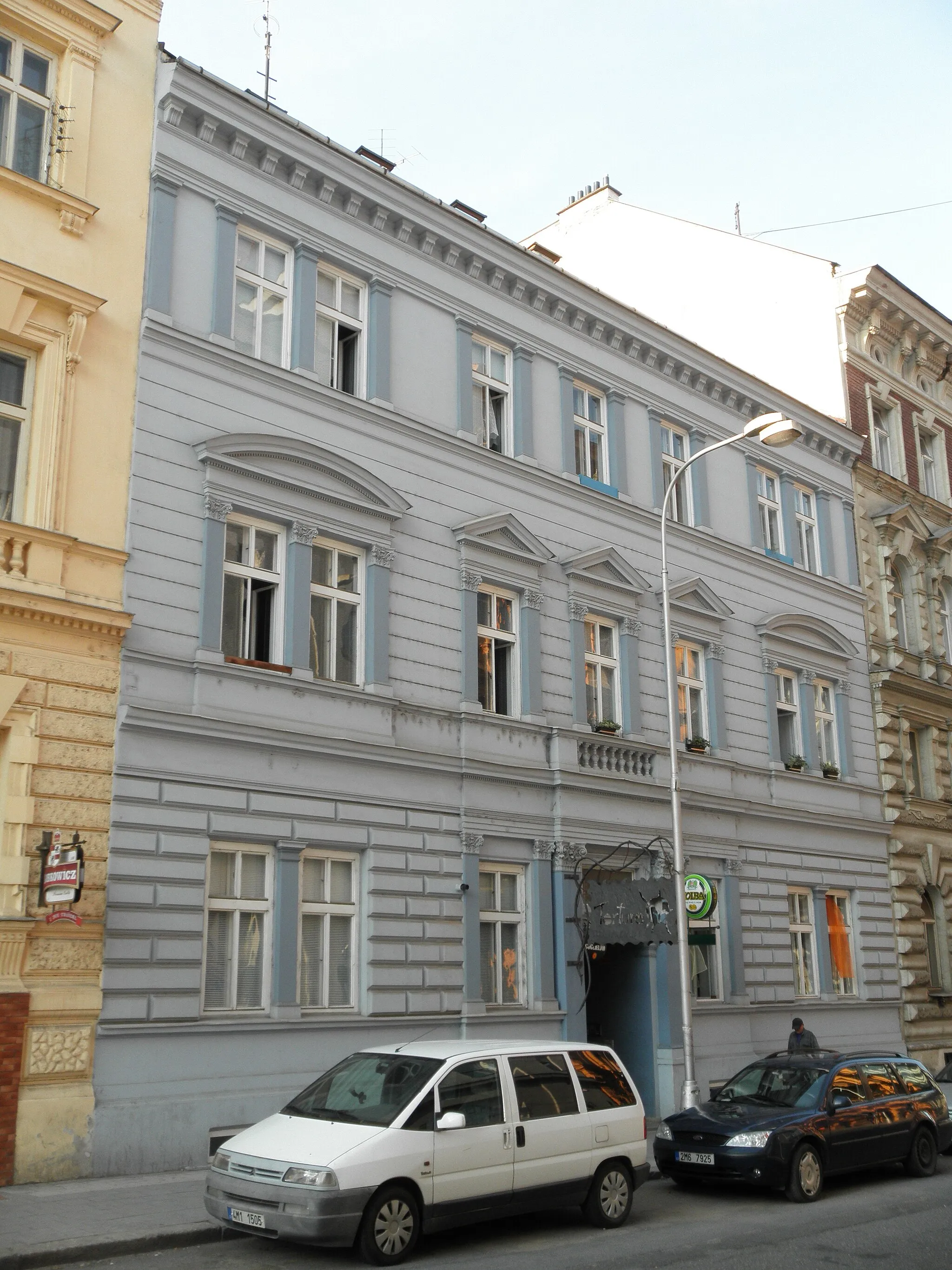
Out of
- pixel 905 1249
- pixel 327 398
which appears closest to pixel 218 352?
pixel 327 398

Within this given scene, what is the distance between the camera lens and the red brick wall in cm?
1276

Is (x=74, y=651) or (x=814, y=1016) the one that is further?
(x=814, y=1016)

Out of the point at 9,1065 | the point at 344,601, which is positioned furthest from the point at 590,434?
the point at 9,1065

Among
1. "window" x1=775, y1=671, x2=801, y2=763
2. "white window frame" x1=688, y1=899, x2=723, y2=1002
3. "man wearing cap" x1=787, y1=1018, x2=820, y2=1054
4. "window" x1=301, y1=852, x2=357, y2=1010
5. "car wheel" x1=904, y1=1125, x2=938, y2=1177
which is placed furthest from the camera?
"window" x1=775, y1=671, x2=801, y2=763

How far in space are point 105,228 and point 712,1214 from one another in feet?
43.9

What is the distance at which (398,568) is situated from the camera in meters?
18.2

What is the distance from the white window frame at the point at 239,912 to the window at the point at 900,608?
18344mm

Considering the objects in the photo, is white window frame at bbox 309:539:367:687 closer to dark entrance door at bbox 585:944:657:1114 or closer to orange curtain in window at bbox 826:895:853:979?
dark entrance door at bbox 585:944:657:1114

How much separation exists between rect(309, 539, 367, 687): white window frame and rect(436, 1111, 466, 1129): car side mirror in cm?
712

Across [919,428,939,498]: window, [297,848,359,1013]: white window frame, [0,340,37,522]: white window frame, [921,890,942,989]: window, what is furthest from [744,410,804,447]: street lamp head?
[919,428,939,498]: window

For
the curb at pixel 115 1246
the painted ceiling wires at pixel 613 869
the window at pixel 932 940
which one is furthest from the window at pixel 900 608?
the curb at pixel 115 1246

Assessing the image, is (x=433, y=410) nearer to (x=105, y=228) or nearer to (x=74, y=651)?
(x=105, y=228)

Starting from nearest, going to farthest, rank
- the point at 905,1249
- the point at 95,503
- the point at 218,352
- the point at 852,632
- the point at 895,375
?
Result: the point at 905,1249, the point at 95,503, the point at 218,352, the point at 852,632, the point at 895,375

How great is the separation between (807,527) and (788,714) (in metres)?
4.65
